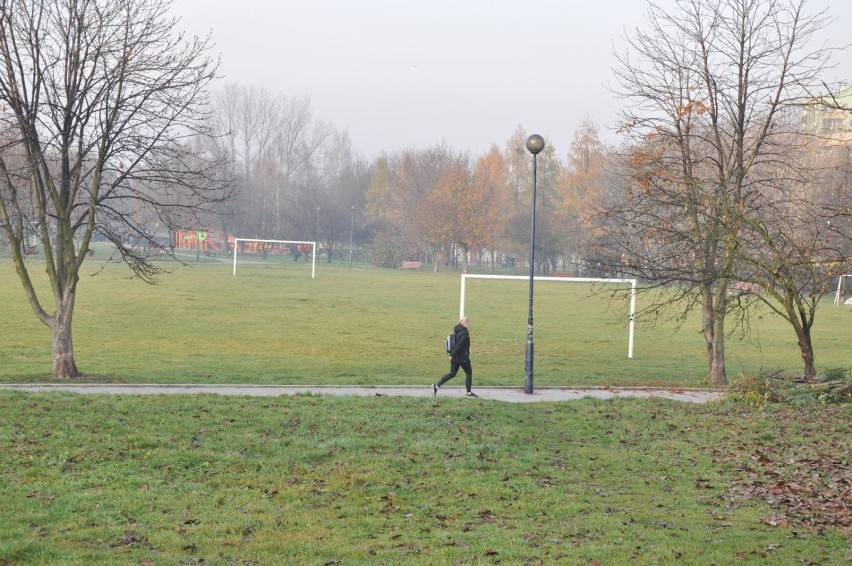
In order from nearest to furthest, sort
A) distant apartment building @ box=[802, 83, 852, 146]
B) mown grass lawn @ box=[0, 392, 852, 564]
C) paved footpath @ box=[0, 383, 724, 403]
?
mown grass lawn @ box=[0, 392, 852, 564] < distant apartment building @ box=[802, 83, 852, 146] < paved footpath @ box=[0, 383, 724, 403]

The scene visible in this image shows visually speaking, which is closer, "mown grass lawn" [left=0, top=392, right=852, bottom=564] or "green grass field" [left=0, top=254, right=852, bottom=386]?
"mown grass lawn" [left=0, top=392, right=852, bottom=564]

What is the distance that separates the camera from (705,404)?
655 inches

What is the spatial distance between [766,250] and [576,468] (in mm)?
10625

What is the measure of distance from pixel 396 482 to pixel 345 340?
2149 centimetres

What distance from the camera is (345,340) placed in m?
31.4

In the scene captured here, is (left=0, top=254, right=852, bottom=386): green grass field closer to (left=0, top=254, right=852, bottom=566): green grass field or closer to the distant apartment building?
(left=0, top=254, right=852, bottom=566): green grass field

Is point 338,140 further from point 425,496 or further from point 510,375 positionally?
point 425,496

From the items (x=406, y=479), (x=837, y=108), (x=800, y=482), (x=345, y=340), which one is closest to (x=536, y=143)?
(x=837, y=108)

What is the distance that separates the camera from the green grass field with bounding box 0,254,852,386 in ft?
76.6

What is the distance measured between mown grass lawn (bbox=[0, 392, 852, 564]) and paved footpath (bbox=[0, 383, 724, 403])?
9.00 feet

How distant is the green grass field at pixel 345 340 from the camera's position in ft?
76.6

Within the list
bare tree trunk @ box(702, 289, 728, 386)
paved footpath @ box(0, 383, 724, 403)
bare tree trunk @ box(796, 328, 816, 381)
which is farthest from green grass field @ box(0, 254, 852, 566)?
bare tree trunk @ box(702, 289, 728, 386)

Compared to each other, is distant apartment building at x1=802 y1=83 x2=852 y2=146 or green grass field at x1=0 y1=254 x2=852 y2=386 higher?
distant apartment building at x1=802 y1=83 x2=852 y2=146

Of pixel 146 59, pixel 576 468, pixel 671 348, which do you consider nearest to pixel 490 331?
pixel 671 348
